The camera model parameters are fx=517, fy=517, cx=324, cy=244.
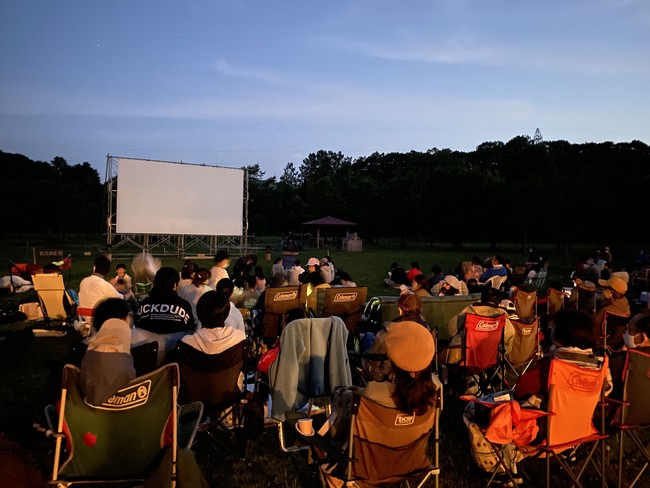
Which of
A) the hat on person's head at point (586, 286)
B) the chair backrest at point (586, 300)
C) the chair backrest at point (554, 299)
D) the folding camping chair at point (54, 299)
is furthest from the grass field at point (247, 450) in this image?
the hat on person's head at point (586, 286)

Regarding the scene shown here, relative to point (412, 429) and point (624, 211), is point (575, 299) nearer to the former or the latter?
point (412, 429)

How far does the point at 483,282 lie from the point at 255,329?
17.3 feet

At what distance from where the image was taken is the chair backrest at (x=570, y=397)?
104 inches

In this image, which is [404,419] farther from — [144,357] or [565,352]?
[144,357]

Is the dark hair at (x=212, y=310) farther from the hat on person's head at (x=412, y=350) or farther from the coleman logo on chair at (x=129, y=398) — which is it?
the hat on person's head at (x=412, y=350)

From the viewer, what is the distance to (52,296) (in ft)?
23.7

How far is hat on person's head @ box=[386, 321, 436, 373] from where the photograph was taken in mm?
2301

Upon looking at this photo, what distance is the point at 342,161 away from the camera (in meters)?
83.8

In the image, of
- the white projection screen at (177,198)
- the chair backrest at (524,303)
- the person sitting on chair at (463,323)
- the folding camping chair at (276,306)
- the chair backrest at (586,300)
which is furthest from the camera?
the white projection screen at (177,198)

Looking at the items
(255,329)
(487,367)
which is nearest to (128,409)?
(487,367)

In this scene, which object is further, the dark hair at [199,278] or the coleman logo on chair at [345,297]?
the coleman logo on chair at [345,297]

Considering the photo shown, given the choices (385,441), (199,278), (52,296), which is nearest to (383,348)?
(385,441)

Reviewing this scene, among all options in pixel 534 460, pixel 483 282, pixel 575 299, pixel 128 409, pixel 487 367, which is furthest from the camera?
pixel 483 282

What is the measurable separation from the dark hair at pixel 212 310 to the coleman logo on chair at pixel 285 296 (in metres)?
2.36
